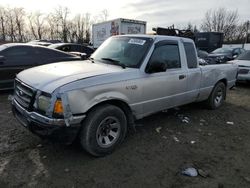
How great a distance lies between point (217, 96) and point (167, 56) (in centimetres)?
260

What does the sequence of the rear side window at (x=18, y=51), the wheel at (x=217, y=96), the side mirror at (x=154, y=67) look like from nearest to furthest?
1. the side mirror at (x=154, y=67)
2. the wheel at (x=217, y=96)
3. the rear side window at (x=18, y=51)

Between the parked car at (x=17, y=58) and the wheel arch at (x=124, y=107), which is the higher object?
the parked car at (x=17, y=58)

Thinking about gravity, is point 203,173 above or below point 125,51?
below

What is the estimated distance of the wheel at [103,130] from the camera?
135 inches

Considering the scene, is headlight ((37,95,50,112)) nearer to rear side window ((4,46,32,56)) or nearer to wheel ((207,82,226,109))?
rear side window ((4,46,32,56))

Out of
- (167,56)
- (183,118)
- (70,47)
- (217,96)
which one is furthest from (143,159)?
(70,47)

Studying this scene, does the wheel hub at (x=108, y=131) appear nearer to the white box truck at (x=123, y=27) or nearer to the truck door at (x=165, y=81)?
the truck door at (x=165, y=81)

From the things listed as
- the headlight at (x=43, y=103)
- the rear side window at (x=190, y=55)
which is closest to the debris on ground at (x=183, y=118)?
the rear side window at (x=190, y=55)

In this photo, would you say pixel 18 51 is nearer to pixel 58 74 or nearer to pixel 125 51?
pixel 125 51

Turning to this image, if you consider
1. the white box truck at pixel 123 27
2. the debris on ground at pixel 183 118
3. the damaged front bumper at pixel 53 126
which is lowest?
the debris on ground at pixel 183 118

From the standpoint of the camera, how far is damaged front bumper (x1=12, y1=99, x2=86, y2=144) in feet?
10.3

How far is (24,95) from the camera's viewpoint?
3.55 m

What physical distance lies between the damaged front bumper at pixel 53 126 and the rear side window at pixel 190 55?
→ 2839 mm

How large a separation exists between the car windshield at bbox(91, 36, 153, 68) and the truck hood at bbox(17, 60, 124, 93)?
25 cm
